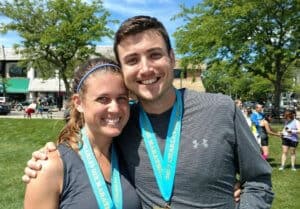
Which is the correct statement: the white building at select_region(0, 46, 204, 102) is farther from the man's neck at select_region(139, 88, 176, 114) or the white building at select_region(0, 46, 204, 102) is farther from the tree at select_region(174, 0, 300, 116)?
the man's neck at select_region(139, 88, 176, 114)

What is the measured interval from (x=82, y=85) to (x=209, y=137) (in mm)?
833

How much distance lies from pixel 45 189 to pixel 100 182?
31 centimetres

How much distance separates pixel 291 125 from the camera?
13.7m

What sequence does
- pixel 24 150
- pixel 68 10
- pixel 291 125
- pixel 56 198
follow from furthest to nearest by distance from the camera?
pixel 68 10
pixel 24 150
pixel 291 125
pixel 56 198

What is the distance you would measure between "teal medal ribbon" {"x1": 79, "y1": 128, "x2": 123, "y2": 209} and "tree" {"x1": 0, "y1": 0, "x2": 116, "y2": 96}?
1420 inches

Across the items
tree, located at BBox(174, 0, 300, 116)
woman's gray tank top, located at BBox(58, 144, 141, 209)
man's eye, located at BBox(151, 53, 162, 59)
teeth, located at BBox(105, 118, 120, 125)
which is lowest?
woman's gray tank top, located at BBox(58, 144, 141, 209)

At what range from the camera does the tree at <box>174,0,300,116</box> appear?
34594 millimetres

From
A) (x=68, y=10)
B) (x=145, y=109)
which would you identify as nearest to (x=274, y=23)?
(x=68, y=10)

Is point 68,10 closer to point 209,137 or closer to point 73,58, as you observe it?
point 73,58

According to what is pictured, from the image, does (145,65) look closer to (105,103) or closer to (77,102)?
(105,103)

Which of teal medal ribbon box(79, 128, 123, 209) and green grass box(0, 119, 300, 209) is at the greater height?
teal medal ribbon box(79, 128, 123, 209)

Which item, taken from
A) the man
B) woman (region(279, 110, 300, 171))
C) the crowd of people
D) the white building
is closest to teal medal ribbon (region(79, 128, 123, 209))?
the man

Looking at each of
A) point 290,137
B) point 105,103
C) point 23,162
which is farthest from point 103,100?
point 23,162

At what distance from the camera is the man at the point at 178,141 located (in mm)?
2627
